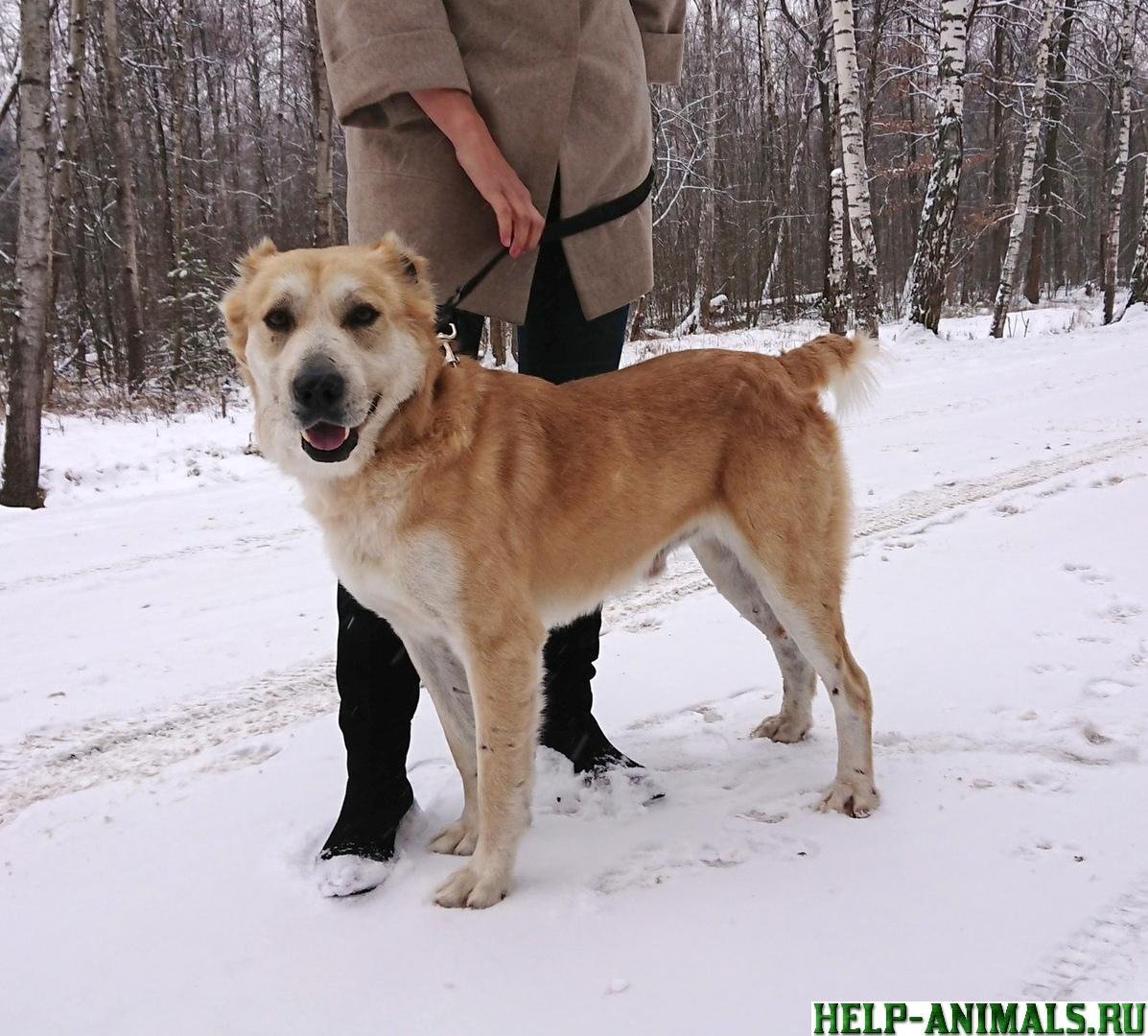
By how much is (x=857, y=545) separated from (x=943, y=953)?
2800 mm

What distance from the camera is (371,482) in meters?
2.03

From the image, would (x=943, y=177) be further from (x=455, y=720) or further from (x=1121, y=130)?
(x=455, y=720)

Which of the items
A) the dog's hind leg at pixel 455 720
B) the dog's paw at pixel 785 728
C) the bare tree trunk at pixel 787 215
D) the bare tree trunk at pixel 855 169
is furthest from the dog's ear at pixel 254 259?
the bare tree trunk at pixel 787 215

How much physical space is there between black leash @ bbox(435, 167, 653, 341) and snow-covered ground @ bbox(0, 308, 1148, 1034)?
140 centimetres

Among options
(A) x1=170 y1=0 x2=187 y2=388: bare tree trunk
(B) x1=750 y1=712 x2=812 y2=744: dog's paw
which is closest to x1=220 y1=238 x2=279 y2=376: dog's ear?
(B) x1=750 y1=712 x2=812 y2=744: dog's paw

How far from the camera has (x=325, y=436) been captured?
1.95m

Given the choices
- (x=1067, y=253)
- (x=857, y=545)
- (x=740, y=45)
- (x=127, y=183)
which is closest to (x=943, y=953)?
(x=857, y=545)

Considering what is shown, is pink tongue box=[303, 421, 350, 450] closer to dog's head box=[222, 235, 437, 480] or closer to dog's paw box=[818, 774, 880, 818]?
dog's head box=[222, 235, 437, 480]

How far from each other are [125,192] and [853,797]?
576 inches

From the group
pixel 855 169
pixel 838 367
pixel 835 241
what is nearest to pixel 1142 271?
pixel 835 241

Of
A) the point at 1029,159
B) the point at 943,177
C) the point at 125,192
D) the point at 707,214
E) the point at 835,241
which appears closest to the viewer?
the point at 125,192

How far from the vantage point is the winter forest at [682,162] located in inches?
491

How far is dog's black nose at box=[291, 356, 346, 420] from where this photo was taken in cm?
189

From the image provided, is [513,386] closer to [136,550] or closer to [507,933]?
[507,933]
